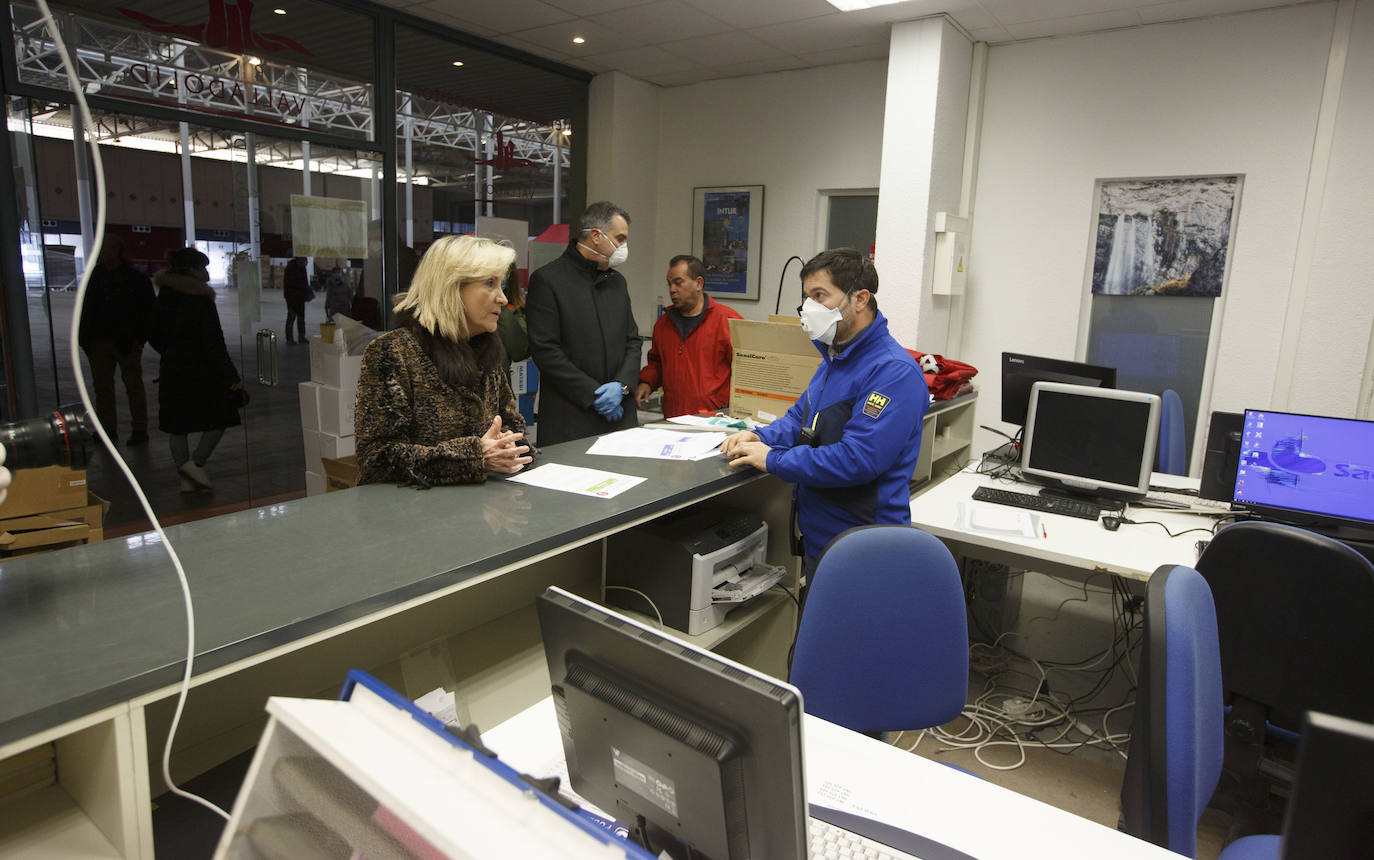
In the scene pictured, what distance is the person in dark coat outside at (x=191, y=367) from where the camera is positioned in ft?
12.0

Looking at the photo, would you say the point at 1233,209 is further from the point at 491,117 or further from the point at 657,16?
the point at 491,117

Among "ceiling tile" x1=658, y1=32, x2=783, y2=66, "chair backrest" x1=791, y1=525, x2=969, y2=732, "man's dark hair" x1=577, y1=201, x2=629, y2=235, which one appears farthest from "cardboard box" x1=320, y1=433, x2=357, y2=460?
"chair backrest" x1=791, y1=525, x2=969, y2=732

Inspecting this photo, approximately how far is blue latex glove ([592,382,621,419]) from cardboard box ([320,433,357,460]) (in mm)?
1590

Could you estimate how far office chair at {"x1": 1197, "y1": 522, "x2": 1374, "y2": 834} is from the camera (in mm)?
1751

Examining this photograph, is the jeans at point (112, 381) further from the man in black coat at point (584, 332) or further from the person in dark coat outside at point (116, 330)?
the man in black coat at point (584, 332)

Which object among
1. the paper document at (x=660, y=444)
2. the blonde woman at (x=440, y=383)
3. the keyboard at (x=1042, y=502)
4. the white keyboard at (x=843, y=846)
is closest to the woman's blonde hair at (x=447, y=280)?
the blonde woman at (x=440, y=383)

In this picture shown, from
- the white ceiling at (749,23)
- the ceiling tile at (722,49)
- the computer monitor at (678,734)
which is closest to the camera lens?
the computer monitor at (678,734)

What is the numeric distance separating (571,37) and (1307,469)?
4175 millimetres

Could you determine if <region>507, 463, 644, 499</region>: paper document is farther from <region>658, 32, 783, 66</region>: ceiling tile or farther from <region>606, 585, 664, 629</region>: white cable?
<region>658, 32, 783, 66</region>: ceiling tile

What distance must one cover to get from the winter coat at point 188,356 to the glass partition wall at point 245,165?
53 mm

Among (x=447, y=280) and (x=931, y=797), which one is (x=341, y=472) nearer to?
(x=447, y=280)

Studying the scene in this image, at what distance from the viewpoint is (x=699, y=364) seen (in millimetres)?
3643

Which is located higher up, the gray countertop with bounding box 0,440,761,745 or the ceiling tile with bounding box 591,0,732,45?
the ceiling tile with bounding box 591,0,732,45

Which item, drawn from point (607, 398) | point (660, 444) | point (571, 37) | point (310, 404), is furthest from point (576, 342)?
point (571, 37)
